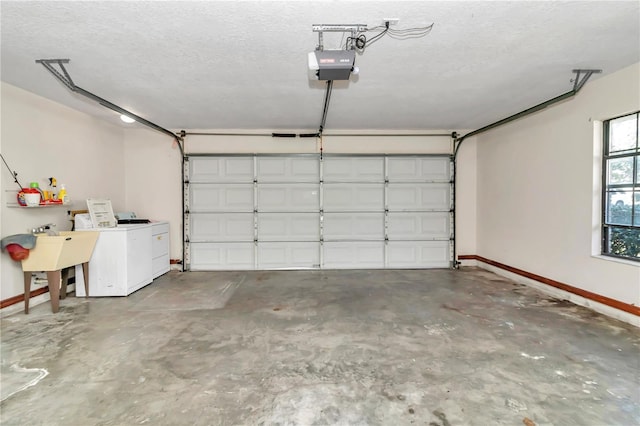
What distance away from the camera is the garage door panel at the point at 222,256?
552cm

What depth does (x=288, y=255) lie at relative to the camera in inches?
219

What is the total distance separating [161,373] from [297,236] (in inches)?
140

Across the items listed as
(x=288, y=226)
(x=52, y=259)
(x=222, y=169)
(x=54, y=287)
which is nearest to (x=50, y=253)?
(x=52, y=259)

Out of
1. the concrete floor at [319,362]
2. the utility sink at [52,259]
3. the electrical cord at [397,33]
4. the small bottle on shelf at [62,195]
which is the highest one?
the electrical cord at [397,33]

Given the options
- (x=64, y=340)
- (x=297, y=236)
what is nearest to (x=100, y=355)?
(x=64, y=340)

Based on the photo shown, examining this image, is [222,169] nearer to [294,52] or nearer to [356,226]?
[356,226]

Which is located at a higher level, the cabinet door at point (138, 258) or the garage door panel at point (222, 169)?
the garage door panel at point (222, 169)

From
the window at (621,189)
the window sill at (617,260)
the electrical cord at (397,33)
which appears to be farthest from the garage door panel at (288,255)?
the window at (621,189)

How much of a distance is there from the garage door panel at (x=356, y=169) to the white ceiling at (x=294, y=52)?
1.45 meters

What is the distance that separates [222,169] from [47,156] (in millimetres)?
2484

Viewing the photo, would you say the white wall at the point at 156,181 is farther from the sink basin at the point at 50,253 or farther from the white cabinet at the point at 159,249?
the sink basin at the point at 50,253

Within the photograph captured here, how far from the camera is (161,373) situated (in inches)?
86.1

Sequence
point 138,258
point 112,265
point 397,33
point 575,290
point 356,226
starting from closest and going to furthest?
point 397,33
point 575,290
point 112,265
point 138,258
point 356,226

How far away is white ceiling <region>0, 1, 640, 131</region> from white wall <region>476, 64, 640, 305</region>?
0.37m
